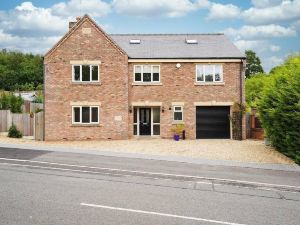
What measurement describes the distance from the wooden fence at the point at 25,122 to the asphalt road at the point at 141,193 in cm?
959

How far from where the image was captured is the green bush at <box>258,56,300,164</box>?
1694cm

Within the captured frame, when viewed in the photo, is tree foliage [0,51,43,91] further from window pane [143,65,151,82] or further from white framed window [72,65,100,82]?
window pane [143,65,151,82]

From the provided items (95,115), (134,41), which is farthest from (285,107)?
(134,41)

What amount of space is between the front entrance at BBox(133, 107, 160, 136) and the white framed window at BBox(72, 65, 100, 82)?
13.1 ft

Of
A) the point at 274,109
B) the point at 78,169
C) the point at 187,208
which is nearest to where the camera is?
the point at 187,208

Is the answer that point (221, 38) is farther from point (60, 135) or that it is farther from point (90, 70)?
point (60, 135)

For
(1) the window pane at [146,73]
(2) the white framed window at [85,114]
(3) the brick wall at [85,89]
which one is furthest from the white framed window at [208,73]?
(2) the white framed window at [85,114]

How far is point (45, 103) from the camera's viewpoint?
26.7m

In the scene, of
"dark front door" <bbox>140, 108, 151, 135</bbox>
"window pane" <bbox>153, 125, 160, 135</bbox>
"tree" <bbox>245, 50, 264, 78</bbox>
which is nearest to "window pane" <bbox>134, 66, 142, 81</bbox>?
"dark front door" <bbox>140, 108, 151, 135</bbox>

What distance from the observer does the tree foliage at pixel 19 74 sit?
85688 mm

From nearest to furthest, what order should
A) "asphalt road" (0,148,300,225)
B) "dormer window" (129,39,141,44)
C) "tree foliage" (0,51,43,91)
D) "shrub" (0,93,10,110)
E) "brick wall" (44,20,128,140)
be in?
"asphalt road" (0,148,300,225) → "brick wall" (44,20,128,140) → "dormer window" (129,39,141,44) → "shrub" (0,93,10,110) → "tree foliage" (0,51,43,91)

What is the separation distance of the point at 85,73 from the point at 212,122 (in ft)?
33.3

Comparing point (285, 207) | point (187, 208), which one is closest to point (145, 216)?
point (187, 208)

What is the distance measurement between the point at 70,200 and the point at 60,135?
57.5 feet
